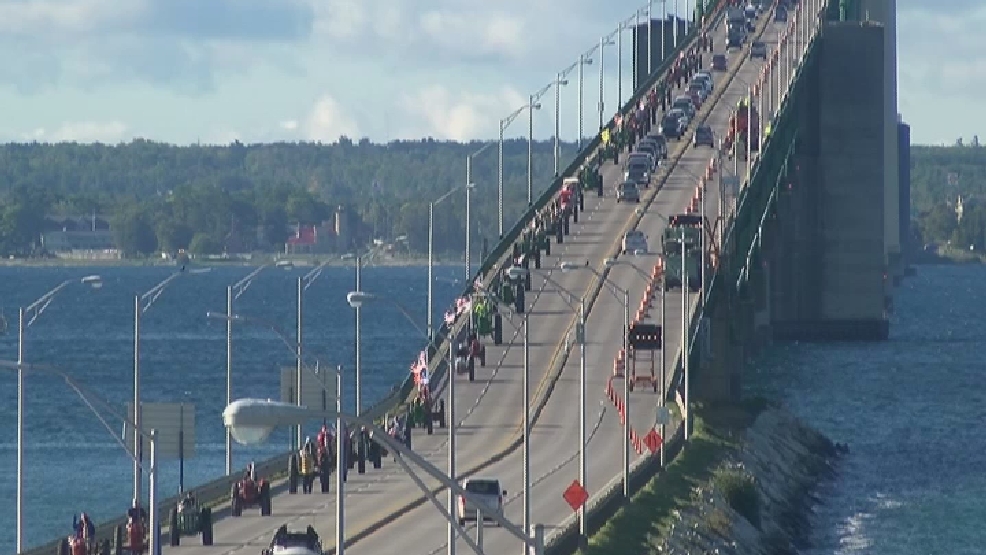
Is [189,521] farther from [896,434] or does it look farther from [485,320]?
[896,434]

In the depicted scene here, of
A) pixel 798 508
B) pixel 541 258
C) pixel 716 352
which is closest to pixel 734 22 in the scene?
pixel 541 258

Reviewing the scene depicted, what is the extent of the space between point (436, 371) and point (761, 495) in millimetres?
17299

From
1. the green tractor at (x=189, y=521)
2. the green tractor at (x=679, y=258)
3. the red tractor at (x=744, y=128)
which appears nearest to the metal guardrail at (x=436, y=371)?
the green tractor at (x=189, y=521)

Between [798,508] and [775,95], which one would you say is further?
[775,95]

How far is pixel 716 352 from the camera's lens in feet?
358

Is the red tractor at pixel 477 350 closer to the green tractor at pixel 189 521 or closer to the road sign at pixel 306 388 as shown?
the road sign at pixel 306 388

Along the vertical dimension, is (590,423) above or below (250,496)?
above

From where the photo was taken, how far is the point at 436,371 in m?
104

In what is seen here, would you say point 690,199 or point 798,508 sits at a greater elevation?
point 690,199

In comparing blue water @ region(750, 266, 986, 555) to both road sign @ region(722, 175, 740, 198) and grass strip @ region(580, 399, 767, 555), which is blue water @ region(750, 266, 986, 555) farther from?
road sign @ region(722, 175, 740, 198)

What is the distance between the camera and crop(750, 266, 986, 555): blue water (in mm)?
90125

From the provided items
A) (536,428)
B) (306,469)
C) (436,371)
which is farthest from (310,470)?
(436,371)

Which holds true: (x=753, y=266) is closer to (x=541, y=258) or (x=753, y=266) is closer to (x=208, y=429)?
(x=541, y=258)

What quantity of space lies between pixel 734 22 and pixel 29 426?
224 feet
